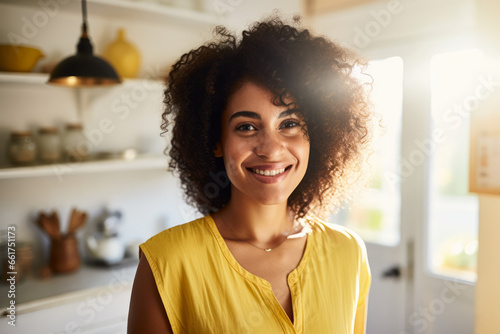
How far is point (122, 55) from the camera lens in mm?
2326

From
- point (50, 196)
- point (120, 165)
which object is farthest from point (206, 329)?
point (50, 196)

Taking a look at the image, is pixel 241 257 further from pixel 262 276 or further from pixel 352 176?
pixel 352 176

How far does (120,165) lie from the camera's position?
2271mm

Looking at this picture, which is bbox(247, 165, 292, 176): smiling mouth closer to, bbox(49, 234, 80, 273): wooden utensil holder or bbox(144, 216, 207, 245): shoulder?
bbox(144, 216, 207, 245): shoulder

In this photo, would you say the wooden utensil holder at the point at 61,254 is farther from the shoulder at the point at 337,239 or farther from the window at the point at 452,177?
the window at the point at 452,177

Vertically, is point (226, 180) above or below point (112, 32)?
below

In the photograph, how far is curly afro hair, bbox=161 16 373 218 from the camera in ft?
3.34

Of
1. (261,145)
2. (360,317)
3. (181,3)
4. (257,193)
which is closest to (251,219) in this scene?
(257,193)

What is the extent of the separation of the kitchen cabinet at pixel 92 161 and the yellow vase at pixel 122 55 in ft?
0.30

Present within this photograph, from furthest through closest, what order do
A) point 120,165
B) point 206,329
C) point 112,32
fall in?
point 112,32
point 120,165
point 206,329

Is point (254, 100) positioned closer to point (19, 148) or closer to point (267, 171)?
point (267, 171)

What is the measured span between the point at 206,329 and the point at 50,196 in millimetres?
1707

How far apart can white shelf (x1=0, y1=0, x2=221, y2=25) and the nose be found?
155cm

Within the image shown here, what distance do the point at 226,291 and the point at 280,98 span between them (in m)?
→ 0.45
